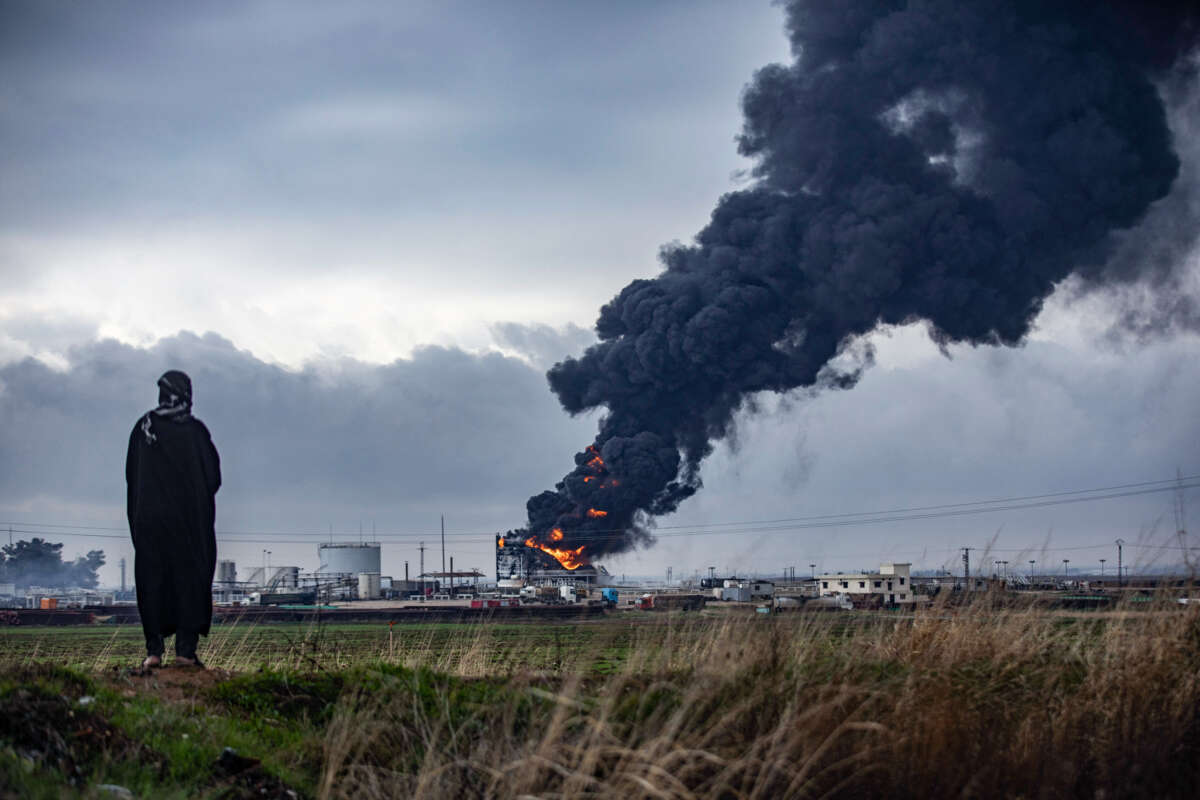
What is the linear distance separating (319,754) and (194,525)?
5078 millimetres

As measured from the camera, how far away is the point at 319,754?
9.48 meters

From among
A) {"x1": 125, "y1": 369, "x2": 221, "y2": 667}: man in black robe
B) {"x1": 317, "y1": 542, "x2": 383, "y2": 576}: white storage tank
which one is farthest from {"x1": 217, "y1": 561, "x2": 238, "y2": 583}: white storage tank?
{"x1": 125, "y1": 369, "x2": 221, "y2": 667}: man in black robe

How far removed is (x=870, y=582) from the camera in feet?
302

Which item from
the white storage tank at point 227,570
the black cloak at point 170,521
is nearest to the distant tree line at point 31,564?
the white storage tank at point 227,570

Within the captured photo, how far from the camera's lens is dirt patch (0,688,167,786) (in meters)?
7.77

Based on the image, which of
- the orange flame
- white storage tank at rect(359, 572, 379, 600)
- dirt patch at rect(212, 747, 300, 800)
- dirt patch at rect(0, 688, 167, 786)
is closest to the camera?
dirt patch at rect(0, 688, 167, 786)

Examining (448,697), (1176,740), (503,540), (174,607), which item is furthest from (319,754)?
(503,540)

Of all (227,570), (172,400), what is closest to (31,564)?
(227,570)

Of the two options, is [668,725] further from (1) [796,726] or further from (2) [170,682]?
(2) [170,682]

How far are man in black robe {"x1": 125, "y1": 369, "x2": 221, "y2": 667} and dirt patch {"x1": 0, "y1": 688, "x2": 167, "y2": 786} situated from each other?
4534mm

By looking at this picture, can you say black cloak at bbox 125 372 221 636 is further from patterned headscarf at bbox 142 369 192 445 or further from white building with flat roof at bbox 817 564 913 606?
white building with flat roof at bbox 817 564 913 606

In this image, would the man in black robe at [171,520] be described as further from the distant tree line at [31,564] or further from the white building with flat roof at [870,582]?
the distant tree line at [31,564]

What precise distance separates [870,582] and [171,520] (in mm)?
84319

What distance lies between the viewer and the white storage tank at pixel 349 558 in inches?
4716
